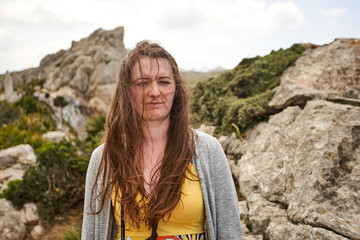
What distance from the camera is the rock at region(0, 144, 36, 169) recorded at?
7.41m

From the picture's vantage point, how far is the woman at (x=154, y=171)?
1.79 m

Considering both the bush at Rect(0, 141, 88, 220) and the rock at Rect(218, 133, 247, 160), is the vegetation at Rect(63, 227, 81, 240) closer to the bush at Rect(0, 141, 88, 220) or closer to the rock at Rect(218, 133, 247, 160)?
the bush at Rect(0, 141, 88, 220)

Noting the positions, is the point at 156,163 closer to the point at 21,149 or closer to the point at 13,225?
the point at 13,225

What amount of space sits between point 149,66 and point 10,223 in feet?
17.5

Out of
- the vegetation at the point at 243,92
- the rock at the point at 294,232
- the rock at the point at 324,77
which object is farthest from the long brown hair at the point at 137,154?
the rock at the point at 324,77

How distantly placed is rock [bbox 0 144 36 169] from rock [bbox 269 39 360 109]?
277 inches

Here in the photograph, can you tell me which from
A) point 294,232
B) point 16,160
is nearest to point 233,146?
point 294,232

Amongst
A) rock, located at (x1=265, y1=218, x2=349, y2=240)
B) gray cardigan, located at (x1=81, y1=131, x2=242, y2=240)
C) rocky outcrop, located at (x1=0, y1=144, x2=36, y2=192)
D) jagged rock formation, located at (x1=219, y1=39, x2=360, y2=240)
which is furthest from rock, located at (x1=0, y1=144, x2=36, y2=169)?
rock, located at (x1=265, y1=218, x2=349, y2=240)

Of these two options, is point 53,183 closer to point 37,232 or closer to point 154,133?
point 37,232

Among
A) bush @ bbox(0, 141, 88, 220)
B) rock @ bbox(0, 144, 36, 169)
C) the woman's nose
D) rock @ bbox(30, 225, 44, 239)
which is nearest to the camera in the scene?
the woman's nose

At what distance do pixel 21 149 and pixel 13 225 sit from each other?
122 inches

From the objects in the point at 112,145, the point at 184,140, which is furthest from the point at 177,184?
the point at 112,145

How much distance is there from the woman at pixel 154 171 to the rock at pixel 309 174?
2.53ft

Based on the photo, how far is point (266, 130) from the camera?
11.8 feet
